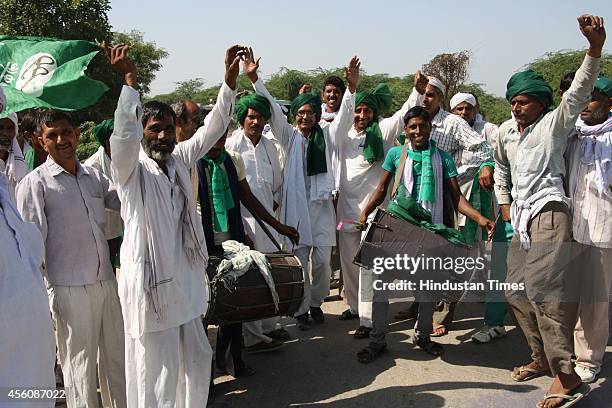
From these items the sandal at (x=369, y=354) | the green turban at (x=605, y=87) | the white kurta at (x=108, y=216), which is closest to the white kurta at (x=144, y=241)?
the white kurta at (x=108, y=216)

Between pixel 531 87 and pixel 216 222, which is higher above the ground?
pixel 531 87

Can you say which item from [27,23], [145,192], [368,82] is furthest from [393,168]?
[368,82]

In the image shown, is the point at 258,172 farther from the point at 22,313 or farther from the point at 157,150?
the point at 22,313

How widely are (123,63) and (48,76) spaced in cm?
274

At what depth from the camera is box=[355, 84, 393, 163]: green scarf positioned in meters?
5.68

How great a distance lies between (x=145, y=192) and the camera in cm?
324

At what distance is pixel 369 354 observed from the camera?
15.5ft

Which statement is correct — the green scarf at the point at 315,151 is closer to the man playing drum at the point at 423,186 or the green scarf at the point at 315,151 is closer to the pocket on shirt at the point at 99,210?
the man playing drum at the point at 423,186

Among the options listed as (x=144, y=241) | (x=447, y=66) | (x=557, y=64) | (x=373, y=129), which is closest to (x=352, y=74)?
(x=373, y=129)

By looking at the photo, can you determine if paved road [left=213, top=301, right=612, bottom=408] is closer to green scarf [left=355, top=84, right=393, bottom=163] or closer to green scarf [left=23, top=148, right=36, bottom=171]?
green scarf [left=355, top=84, right=393, bottom=163]

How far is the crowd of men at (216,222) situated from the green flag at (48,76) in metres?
0.38

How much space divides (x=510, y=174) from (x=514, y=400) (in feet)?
5.51

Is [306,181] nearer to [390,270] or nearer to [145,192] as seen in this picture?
[390,270]

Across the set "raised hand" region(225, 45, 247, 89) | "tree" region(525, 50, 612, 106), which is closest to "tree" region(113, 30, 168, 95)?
"tree" region(525, 50, 612, 106)
